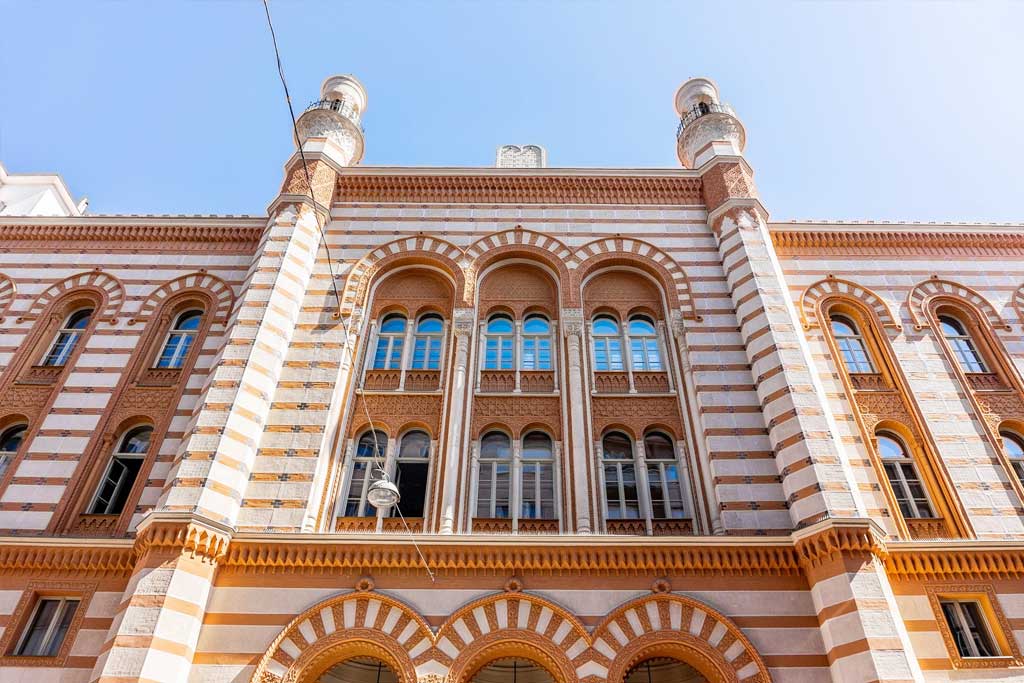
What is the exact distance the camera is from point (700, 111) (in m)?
17.6

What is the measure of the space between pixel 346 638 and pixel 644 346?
763 cm

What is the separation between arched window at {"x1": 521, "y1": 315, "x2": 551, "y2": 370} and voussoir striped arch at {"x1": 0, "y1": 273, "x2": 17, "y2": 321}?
11.1 m

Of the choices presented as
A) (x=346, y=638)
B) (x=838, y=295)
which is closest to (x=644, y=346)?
(x=838, y=295)

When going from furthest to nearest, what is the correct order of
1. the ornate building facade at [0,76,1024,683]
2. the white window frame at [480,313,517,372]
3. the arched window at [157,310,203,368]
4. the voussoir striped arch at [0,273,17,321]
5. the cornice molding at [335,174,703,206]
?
the cornice molding at [335,174,703,206]
the voussoir striped arch at [0,273,17,321]
the arched window at [157,310,203,368]
the white window frame at [480,313,517,372]
the ornate building facade at [0,76,1024,683]

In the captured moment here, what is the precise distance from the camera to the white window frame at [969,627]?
375 inches

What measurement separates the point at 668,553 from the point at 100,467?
9670 millimetres

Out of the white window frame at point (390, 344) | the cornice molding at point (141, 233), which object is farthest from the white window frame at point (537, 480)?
the cornice molding at point (141, 233)

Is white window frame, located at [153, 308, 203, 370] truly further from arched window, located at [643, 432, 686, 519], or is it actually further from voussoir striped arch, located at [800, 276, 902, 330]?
voussoir striped arch, located at [800, 276, 902, 330]

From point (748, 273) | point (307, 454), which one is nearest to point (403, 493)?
point (307, 454)

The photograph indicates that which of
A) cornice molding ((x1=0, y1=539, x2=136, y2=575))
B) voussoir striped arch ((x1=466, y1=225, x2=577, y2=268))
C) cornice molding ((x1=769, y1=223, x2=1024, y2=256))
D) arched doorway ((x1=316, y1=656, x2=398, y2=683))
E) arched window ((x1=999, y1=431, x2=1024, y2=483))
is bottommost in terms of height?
arched doorway ((x1=316, y1=656, x2=398, y2=683))

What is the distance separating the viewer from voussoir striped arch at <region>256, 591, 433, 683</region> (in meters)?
9.02

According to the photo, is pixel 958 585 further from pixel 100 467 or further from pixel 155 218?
pixel 155 218

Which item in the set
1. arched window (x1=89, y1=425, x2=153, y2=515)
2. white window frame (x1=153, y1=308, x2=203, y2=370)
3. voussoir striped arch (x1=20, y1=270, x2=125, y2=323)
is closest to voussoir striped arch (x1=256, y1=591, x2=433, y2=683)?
arched window (x1=89, y1=425, x2=153, y2=515)

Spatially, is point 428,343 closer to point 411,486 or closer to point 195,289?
point 411,486
